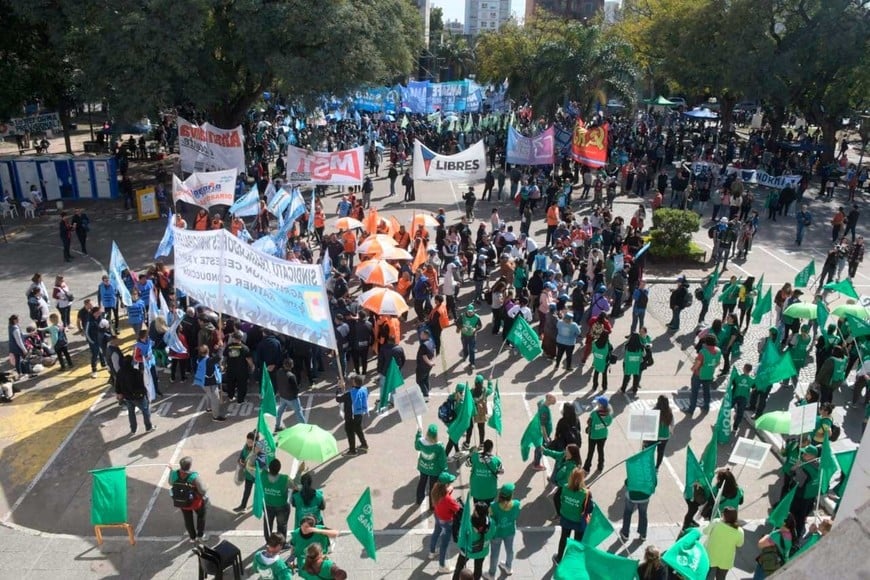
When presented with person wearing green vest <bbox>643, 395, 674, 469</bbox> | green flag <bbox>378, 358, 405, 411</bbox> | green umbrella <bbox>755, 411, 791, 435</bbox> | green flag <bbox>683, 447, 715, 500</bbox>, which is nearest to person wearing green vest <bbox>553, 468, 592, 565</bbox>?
green flag <bbox>683, 447, 715, 500</bbox>

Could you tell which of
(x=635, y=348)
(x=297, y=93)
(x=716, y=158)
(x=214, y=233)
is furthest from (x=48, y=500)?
(x=716, y=158)

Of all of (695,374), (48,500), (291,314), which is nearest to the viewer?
(48,500)

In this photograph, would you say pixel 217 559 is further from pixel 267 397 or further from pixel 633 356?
pixel 633 356

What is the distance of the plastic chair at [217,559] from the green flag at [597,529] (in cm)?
401

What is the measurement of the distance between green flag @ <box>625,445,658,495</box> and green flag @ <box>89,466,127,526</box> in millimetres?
6333

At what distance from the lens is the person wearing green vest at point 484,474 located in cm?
925

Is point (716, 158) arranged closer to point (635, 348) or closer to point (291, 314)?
point (635, 348)

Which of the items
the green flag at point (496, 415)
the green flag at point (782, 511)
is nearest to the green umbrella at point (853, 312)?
the green flag at point (782, 511)

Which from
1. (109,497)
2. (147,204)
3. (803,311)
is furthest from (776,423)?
(147,204)

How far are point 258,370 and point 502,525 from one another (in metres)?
6.56

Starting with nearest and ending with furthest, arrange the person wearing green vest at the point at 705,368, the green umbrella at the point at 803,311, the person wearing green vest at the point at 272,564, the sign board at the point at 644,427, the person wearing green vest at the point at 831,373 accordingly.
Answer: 1. the person wearing green vest at the point at 272,564
2. the sign board at the point at 644,427
3. the person wearing green vest at the point at 705,368
4. the person wearing green vest at the point at 831,373
5. the green umbrella at the point at 803,311

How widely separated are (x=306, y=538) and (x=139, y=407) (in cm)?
560

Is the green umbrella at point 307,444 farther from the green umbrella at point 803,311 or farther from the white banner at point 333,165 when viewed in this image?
the white banner at point 333,165

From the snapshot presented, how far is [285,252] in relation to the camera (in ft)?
58.3
